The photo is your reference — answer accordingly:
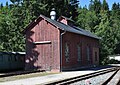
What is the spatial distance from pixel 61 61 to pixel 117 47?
59850 mm

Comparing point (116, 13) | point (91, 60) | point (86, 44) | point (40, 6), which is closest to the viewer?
point (86, 44)

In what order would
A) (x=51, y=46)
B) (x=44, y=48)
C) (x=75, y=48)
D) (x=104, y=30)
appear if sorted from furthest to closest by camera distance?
(x=104, y=30) → (x=75, y=48) → (x=44, y=48) → (x=51, y=46)

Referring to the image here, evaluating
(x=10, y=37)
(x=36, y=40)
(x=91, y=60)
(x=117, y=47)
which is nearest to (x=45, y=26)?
(x=36, y=40)

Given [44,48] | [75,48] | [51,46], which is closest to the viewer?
[51,46]

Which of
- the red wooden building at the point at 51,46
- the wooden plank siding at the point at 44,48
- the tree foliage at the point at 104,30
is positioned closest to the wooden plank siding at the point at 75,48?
the red wooden building at the point at 51,46

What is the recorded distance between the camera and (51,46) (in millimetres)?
29344

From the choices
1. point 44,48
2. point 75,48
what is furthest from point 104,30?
point 44,48

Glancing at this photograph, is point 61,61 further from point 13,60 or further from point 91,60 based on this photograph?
point 91,60

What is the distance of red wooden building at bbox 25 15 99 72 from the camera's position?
28.8m

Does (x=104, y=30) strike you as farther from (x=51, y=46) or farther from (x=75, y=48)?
(x=51, y=46)

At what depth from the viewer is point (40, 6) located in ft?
165

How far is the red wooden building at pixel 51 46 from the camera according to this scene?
94.4 feet

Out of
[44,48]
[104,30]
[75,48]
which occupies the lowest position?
[44,48]

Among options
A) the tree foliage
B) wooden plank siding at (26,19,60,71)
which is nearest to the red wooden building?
wooden plank siding at (26,19,60,71)
